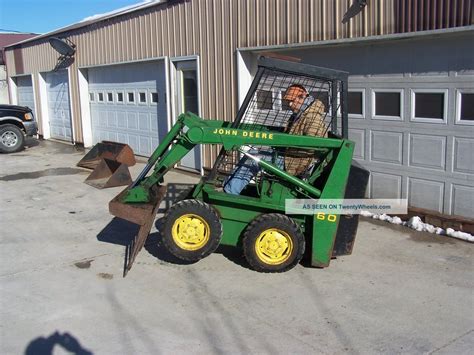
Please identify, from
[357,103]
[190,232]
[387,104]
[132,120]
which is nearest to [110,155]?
[132,120]

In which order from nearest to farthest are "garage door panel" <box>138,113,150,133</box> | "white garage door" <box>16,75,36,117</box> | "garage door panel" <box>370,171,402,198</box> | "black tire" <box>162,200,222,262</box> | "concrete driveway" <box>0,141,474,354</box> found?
1. "concrete driveway" <box>0,141,474,354</box>
2. "black tire" <box>162,200,222,262</box>
3. "garage door panel" <box>370,171,402,198</box>
4. "garage door panel" <box>138,113,150,133</box>
5. "white garage door" <box>16,75,36,117</box>

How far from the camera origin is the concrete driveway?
3957 millimetres

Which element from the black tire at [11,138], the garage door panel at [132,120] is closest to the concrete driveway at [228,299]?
the garage door panel at [132,120]

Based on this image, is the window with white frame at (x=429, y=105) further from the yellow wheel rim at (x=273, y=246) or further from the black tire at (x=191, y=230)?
the black tire at (x=191, y=230)

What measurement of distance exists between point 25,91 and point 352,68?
15.5 meters

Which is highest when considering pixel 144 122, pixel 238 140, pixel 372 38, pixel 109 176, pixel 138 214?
pixel 372 38

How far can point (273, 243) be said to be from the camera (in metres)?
5.18

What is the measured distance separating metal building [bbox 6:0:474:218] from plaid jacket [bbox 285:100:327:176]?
201 centimetres

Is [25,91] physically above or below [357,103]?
above

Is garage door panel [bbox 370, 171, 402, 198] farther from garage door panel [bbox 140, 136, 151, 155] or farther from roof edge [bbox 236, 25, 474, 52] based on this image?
garage door panel [bbox 140, 136, 151, 155]

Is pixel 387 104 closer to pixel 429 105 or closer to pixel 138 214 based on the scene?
pixel 429 105

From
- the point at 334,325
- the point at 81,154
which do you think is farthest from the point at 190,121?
the point at 81,154

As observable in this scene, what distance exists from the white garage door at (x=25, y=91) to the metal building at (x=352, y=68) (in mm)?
6536

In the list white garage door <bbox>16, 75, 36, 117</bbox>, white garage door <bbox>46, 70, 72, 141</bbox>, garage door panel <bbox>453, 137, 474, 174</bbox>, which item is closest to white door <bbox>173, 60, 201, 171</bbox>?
garage door panel <bbox>453, 137, 474, 174</bbox>
